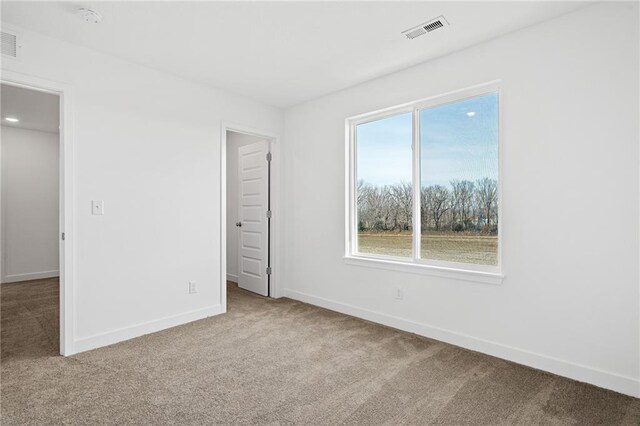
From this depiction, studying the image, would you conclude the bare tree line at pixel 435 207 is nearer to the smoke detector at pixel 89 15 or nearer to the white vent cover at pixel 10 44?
the smoke detector at pixel 89 15

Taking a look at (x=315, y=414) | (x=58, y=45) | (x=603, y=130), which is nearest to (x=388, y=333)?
(x=315, y=414)

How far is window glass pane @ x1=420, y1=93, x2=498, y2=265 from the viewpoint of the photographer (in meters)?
2.94

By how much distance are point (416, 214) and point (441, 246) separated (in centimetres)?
40

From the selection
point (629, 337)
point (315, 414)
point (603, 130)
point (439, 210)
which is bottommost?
point (315, 414)

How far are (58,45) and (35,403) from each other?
266 centimetres

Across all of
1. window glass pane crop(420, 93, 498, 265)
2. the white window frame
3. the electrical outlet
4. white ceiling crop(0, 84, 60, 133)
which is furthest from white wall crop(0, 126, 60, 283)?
window glass pane crop(420, 93, 498, 265)

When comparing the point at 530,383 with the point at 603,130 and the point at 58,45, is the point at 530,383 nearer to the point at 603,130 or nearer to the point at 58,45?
the point at 603,130

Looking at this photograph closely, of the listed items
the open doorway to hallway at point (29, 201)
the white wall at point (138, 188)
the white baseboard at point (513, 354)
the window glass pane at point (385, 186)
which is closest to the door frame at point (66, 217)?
the white wall at point (138, 188)

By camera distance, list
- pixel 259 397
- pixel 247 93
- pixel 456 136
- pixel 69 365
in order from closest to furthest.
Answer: pixel 259 397, pixel 69 365, pixel 456 136, pixel 247 93

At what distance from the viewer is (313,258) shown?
171 inches

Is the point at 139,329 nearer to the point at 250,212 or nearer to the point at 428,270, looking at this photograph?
the point at 250,212

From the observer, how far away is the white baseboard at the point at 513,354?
7.36 feet

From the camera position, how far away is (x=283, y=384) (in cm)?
233

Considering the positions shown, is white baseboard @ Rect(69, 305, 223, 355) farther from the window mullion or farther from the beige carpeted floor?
the window mullion
